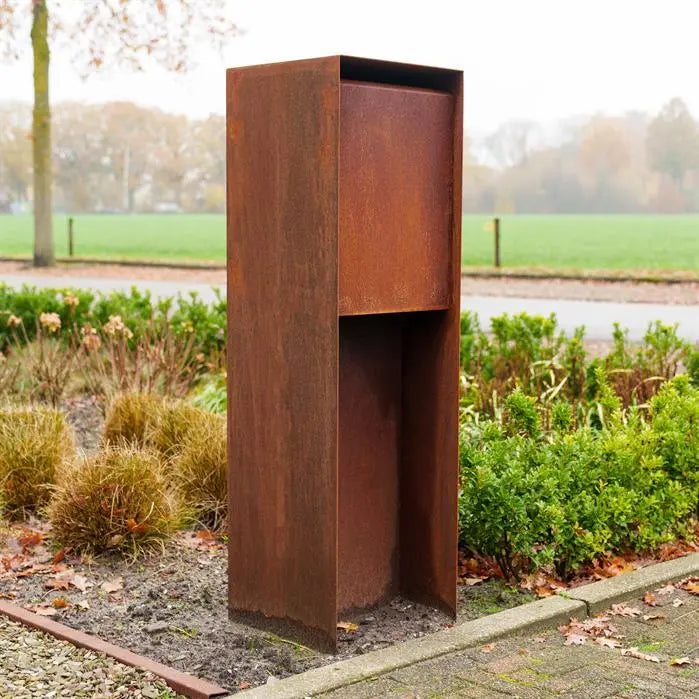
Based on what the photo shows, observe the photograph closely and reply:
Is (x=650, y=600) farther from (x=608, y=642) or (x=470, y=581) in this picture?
(x=470, y=581)

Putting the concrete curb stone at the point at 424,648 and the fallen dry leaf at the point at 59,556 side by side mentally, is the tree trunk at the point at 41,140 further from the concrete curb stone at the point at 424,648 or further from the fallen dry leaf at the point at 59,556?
the concrete curb stone at the point at 424,648

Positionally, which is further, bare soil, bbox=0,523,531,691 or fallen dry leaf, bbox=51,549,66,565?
fallen dry leaf, bbox=51,549,66,565

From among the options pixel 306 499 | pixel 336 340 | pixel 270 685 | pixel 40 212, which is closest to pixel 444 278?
pixel 336 340

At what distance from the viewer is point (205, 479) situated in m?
5.49

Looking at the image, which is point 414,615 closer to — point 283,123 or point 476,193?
point 283,123

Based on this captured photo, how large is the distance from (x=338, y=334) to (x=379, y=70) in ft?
3.02

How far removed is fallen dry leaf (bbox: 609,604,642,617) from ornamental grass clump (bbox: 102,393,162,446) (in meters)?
3.04

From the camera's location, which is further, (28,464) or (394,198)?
(28,464)

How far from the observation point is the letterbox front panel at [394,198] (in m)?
3.64

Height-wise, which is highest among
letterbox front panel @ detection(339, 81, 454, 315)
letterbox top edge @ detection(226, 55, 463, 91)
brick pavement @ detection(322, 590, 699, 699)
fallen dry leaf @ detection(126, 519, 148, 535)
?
letterbox top edge @ detection(226, 55, 463, 91)

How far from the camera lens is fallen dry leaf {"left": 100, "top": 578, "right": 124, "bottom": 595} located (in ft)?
14.6

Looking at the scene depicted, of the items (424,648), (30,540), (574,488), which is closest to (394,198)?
(424,648)

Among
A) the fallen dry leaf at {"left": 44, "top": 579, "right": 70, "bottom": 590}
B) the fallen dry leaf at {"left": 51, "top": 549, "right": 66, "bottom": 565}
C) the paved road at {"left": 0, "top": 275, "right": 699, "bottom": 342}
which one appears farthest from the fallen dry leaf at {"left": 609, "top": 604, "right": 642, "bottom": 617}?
the paved road at {"left": 0, "top": 275, "right": 699, "bottom": 342}

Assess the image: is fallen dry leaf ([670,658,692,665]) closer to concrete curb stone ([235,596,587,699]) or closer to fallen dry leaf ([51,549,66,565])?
concrete curb stone ([235,596,587,699])
